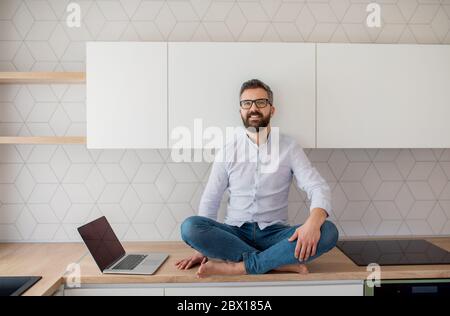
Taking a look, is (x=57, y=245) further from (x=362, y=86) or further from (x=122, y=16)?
(x=362, y=86)

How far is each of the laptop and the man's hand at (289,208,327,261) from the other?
2.00 feet

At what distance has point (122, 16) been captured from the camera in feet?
7.28

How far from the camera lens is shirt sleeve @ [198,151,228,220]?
1951 mm

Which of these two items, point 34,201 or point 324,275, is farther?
point 34,201

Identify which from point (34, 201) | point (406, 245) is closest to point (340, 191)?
point (406, 245)

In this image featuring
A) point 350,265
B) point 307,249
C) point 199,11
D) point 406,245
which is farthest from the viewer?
point 199,11

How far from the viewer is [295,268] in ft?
5.43

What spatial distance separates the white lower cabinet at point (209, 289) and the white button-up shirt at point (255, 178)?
327mm

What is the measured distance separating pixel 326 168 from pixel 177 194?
2.83 feet

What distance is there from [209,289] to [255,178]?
1.87 feet

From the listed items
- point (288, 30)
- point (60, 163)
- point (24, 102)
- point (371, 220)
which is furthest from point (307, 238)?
point (24, 102)

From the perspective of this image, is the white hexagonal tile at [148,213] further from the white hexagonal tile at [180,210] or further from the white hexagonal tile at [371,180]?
the white hexagonal tile at [371,180]

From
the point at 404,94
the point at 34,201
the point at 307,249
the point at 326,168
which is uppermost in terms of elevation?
the point at 404,94

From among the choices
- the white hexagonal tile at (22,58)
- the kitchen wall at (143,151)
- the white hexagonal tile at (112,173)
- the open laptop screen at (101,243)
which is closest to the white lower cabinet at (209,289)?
the open laptop screen at (101,243)
